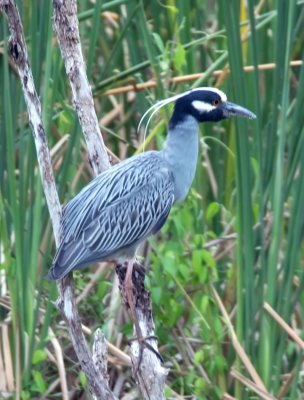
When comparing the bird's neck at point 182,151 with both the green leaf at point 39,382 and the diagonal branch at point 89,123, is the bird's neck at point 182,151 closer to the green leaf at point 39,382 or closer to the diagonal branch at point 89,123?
the diagonal branch at point 89,123

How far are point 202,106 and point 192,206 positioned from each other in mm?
542

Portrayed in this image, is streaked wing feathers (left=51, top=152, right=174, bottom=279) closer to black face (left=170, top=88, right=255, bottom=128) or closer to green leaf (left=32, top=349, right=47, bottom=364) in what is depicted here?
black face (left=170, top=88, right=255, bottom=128)

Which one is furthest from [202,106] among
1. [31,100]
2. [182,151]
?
[31,100]

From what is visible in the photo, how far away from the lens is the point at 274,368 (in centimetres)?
336

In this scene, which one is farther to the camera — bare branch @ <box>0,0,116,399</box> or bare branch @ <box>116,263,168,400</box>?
bare branch @ <box>116,263,168,400</box>

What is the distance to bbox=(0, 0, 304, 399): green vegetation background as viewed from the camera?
3.22 metres

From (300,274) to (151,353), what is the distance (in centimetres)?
80

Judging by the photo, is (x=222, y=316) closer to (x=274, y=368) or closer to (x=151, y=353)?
(x=274, y=368)

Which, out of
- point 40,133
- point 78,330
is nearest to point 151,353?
point 78,330

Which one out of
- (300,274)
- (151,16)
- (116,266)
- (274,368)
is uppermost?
(151,16)

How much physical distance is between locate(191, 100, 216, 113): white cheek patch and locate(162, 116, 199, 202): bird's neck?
0.15 ft

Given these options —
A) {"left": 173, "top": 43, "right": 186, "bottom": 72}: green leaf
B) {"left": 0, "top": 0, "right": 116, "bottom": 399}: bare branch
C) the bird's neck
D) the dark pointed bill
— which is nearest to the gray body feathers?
the bird's neck

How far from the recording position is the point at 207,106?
10.1 ft

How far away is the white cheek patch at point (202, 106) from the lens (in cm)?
308
